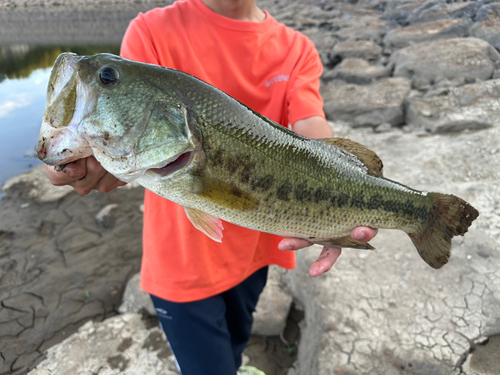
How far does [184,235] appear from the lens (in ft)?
6.75

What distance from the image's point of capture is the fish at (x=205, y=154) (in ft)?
4.17

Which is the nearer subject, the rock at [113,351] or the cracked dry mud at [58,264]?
A: the rock at [113,351]

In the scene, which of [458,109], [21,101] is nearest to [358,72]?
[458,109]

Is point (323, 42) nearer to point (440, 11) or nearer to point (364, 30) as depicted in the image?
point (364, 30)

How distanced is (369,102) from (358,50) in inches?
140

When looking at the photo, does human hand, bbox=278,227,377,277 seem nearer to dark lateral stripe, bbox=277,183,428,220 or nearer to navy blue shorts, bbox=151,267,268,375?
dark lateral stripe, bbox=277,183,428,220

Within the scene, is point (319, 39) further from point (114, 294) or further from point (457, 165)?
point (114, 294)

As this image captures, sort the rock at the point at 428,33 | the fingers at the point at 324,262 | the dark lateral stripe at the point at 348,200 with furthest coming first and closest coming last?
the rock at the point at 428,33, the fingers at the point at 324,262, the dark lateral stripe at the point at 348,200

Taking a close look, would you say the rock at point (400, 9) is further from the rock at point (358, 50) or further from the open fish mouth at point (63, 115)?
the open fish mouth at point (63, 115)

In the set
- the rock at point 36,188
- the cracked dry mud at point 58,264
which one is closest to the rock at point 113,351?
the cracked dry mud at point 58,264

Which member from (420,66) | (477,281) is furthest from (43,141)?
(420,66)

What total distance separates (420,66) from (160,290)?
22.7 ft

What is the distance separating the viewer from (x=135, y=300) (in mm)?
3592

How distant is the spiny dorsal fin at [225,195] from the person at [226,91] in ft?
2.17
